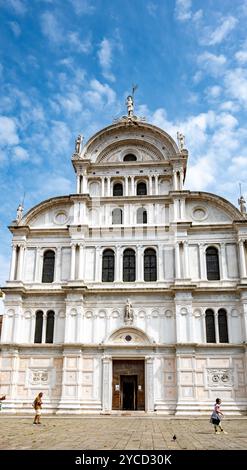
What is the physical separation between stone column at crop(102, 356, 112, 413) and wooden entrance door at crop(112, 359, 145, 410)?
325 millimetres

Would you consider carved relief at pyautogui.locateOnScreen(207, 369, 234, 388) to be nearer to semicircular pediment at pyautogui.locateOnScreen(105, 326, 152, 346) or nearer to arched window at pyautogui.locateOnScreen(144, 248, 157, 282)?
semicircular pediment at pyautogui.locateOnScreen(105, 326, 152, 346)

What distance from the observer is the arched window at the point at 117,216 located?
A: 33719mm

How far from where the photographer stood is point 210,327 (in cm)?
2998

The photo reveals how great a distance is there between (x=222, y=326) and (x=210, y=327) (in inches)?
32.0

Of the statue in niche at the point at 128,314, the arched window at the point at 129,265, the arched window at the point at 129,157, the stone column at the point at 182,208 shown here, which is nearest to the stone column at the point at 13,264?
the arched window at the point at 129,265

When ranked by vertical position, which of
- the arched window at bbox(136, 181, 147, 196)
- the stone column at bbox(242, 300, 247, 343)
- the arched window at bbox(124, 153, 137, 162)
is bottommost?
the stone column at bbox(242, 300, 247, 343)

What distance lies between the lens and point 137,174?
34781mm

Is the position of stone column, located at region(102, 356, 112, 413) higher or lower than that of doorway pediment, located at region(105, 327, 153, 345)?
lower

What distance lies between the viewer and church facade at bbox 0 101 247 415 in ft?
94.3

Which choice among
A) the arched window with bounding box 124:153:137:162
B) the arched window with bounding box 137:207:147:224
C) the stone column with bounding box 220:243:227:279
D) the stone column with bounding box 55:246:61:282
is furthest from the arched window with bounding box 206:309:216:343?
the arched window with bounding box 124:153:137:162

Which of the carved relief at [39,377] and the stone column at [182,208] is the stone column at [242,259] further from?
the carved relief at [39,377]

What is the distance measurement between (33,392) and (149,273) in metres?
11.3

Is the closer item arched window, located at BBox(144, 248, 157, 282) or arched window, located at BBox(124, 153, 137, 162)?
arched window, located at BBox(144, 248, 157, 282)

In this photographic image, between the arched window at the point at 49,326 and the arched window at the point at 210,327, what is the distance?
10.7 meters
